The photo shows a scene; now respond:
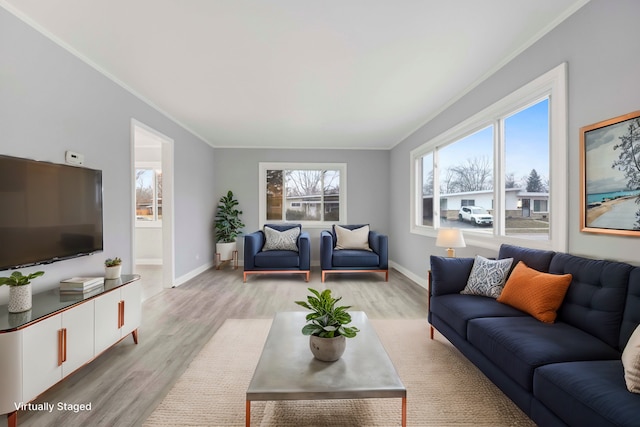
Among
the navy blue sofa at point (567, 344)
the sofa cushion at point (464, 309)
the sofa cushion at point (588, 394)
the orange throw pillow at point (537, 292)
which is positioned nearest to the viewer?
the sofa cushion at point (588, 394)

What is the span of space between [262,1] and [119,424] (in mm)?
2786

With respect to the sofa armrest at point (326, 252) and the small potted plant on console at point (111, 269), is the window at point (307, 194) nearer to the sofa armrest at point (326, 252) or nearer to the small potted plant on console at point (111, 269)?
the sofa armrest at point (326, 252)

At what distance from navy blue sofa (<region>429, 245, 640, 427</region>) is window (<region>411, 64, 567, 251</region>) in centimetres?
51

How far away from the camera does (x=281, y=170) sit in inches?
256

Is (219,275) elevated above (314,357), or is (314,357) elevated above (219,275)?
(314,357)

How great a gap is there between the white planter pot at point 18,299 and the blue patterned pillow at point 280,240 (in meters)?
3.61

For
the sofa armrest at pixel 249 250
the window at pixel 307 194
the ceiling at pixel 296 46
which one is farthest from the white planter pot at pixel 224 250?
the ceiling at pixel 296 46

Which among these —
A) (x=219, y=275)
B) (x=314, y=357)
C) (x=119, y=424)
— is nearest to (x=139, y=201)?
(x=219, y=275)

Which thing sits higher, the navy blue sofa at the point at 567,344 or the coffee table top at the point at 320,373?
the navy blue sofa at the point at 567,344

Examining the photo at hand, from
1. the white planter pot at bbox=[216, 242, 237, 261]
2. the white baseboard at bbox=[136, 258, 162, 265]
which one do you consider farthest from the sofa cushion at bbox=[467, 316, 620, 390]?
the white baseboard at bbox=[136, 258, 162, 265]

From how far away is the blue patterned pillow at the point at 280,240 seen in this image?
208 inches

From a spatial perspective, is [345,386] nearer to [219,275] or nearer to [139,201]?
[219,275]

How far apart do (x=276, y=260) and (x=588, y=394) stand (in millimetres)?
4160

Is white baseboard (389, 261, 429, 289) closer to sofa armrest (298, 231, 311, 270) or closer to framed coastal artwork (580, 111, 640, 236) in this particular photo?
sofa armrest (298, 231, 311, 270)
